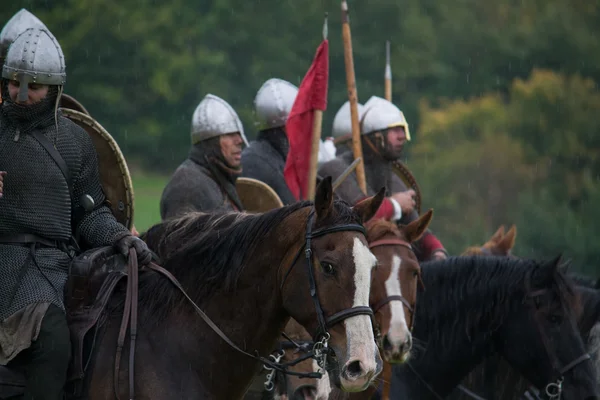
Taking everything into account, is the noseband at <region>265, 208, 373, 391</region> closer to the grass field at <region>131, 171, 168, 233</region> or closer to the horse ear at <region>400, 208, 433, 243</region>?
the horse ear at <region>400, 208, 433, 243</region>

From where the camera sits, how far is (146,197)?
3900 centimetres

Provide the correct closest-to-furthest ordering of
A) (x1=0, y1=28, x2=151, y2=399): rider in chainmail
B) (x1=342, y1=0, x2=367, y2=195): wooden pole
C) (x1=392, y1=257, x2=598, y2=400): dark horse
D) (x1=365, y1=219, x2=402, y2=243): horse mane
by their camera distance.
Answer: (x1=0, y1=28, x2=151, y2=399): rider in chainmail
(x1=365, y1=219, x2=402, y2=243): horse mane
(x1=392, y1=257, x2=598, y2=400): dark horse
(x1=342, y1=0, x2=367, y2=195): wooden pole

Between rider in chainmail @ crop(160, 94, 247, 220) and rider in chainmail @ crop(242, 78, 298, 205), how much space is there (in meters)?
0.61

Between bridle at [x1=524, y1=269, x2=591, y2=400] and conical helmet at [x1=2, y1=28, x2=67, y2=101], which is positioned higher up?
conical helmet at [x1=2, y1=28, x2=67, y2=101]

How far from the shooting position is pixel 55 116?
21.3 feet

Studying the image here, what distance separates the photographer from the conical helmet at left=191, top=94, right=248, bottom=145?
935 centimetres

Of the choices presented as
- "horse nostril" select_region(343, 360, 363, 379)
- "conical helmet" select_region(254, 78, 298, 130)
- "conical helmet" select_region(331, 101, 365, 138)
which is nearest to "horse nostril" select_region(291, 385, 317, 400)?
"horse nostril" select_region(343, 360, 363, 379)

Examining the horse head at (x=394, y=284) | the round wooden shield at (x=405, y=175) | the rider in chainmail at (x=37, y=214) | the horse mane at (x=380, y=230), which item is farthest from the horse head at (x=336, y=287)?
the round wooden shield at (x=405, y=175)

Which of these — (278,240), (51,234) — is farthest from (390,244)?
(51,234)

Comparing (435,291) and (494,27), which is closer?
(435,291)

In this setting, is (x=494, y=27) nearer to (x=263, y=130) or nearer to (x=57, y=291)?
(x=263, y=130)

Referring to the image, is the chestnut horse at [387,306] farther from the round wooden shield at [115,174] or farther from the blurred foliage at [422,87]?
the blurred foliage at [422,87]

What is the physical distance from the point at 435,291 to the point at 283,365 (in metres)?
3.27

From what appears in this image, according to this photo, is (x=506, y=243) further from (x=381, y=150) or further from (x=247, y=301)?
(x=247, y=301)
